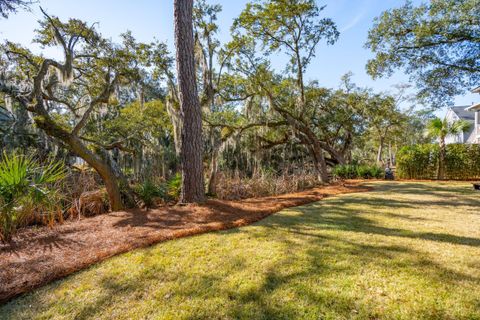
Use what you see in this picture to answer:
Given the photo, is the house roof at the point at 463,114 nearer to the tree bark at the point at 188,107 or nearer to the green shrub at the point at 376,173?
the green shrub at the point at 376,173

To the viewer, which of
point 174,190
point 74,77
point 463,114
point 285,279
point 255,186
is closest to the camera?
point 285,279

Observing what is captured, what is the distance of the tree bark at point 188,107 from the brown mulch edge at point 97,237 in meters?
0.50

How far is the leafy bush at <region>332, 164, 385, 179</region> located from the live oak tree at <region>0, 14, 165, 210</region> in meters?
10.2

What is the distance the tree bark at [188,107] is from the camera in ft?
15.2

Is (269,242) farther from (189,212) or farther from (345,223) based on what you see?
(189,212)

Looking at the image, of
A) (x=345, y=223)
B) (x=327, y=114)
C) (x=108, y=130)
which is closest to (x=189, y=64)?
(x=345, y=223)

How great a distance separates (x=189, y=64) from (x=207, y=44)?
3.21m

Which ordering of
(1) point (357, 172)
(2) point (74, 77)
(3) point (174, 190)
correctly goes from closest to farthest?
(3) point (174, 190) < (2) point (74, 77) < (1) point (357, 172)

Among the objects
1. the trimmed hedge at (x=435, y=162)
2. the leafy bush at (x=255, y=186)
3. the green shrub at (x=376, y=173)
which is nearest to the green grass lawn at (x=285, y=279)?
the leafy bush at (x=255, y=186)

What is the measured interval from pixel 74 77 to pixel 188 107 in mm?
4716

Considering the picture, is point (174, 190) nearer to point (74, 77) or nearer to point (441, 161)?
point (74, 77)

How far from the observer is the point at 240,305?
170 cm

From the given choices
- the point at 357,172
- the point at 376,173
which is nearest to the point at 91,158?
the point at 357,172

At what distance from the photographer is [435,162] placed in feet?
33.6
